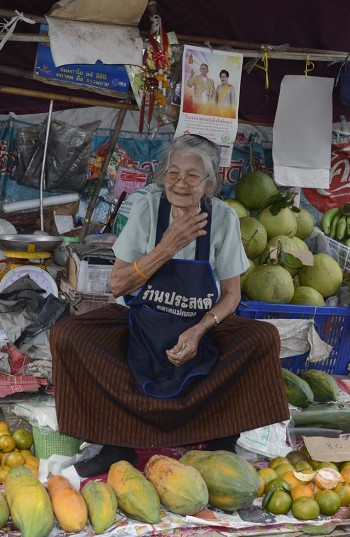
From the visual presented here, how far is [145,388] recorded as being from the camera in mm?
3006

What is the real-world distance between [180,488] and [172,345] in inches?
26.7

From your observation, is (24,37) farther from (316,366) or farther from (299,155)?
(316,366)

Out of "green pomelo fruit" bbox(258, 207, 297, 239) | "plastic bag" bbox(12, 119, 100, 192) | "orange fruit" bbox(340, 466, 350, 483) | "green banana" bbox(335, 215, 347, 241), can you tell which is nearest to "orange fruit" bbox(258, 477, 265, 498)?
"orange fruit" bbox(340, 466, 350, 483)

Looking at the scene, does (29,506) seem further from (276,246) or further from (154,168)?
(154,168)

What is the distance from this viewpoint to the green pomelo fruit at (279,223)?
200 inches

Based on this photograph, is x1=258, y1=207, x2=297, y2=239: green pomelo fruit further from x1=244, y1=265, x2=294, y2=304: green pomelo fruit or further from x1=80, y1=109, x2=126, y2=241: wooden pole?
x1=80, y1=109, x2=126, y2=241: wooden pole

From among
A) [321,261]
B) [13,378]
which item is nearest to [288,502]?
[13,378]

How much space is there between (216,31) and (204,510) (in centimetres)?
338

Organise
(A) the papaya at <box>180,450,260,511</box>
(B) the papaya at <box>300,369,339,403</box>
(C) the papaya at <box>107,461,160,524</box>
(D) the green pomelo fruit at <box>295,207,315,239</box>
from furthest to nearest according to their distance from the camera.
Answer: (D) the green pomelo fruit at <box>295,207,315,239</box> < (B) the papaya at <box>300,369,339,403</box> < (A) the papaya at <box>180,450,260,511</box> < (C) the papaya at <box>107,461,160,524</box>

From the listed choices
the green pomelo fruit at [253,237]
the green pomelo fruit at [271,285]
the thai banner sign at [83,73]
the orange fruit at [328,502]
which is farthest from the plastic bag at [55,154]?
the orange fruit at [328,502]

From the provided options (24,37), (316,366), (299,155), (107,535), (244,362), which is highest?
(24,37)

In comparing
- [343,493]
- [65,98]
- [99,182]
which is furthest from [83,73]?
A: [343,493]

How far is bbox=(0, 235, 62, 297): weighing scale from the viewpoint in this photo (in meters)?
4.36

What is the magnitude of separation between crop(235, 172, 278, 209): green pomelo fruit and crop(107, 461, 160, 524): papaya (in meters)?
2.89
